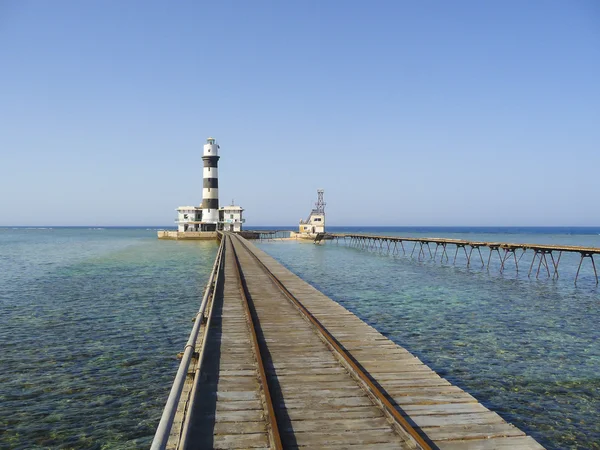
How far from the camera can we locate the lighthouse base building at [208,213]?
8231 centimetres

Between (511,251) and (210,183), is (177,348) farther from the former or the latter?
(210,183)

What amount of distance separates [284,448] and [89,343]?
37.2 feet

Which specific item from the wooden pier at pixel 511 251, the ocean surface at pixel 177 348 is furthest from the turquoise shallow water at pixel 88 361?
the wooden pier at pixel 511 251

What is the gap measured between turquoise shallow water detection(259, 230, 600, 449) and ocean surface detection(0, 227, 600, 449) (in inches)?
2.2

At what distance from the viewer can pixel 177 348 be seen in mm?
14516

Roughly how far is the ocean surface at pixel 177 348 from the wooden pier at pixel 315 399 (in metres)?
2.01

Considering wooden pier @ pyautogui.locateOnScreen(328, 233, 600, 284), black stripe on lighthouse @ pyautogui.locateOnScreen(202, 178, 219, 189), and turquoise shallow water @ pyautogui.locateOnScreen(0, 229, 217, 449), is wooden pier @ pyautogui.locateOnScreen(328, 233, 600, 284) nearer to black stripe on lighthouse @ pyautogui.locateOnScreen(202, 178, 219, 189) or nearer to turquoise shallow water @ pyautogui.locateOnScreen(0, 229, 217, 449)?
black stripe on lighthouse @ pyautogui.locateOnScreen(202, 178, 219, 189)

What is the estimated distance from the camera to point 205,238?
9138 cm

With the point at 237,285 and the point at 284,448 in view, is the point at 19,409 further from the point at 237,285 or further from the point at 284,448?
the point at 237,285

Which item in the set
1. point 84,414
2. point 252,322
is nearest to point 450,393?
point 252,322

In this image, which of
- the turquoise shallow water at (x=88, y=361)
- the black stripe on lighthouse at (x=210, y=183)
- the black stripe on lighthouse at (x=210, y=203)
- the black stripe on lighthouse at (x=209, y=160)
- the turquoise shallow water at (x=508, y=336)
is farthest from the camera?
the black stripe on lighthouse at (x=210, y=203)

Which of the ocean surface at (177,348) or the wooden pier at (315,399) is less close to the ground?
the wooden pier at (315,399)

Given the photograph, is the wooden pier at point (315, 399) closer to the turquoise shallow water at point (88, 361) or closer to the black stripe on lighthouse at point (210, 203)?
the turquoise shallow water at point (88, 361)

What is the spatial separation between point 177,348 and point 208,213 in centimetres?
7420
